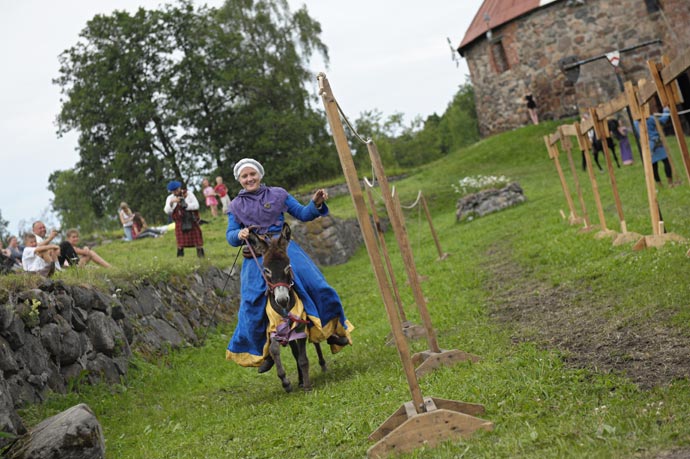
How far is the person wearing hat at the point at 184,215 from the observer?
17031 mm

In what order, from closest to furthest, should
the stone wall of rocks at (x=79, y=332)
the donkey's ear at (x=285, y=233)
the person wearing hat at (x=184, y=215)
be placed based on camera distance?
the donkey's ear at (x=285, y=233) < the stone wall of rocks at (x=79, y=332) < the person wearing hat at (x=184, y=215)

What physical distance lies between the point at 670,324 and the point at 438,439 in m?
2.60

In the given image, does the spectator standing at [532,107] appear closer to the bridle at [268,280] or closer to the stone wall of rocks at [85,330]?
the stone wall of rocks at [85,330]

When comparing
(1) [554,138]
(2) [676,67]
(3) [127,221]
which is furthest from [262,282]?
(3) [127,221]

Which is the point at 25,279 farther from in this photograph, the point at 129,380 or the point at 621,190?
the point at 621,190

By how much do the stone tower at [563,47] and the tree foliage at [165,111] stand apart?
1026cm

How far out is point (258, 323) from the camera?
8.03 m

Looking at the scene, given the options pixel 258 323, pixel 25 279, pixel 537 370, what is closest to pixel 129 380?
pixel 25 279

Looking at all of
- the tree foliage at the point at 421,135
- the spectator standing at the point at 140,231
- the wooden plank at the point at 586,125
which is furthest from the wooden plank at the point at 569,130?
the tree foliage at the point at 421,135

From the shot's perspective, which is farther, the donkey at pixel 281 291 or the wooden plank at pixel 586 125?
the wooden plank at pixel 586 125

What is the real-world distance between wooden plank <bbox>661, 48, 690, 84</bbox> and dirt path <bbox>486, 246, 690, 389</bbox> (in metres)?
2.45

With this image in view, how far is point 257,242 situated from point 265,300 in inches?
23.7

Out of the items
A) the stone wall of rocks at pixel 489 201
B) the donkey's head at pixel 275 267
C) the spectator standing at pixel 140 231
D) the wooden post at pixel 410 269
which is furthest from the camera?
the spectator standing at pixel 140 231

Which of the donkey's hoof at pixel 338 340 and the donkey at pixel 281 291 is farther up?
the donkey at pixel 281 291
